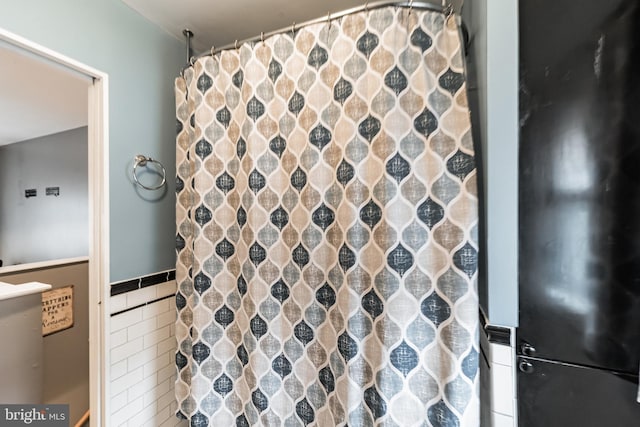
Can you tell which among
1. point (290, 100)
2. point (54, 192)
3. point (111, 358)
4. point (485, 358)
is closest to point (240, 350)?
point (111, 358)

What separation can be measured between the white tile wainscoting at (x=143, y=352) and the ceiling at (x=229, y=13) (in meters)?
1.30

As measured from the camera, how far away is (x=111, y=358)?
1203mm

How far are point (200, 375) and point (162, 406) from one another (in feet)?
1.40

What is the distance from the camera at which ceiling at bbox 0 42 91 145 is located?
128 cm

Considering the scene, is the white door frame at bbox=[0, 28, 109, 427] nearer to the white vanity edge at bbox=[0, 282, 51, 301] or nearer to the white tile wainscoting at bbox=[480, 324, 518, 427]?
the white vanity edge at bbox=[0, 282, 51, 301]

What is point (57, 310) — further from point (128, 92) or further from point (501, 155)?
point (501, 155)

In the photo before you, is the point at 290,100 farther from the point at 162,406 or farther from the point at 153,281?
the point at 162,406

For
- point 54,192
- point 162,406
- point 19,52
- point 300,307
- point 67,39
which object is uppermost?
point 67,39

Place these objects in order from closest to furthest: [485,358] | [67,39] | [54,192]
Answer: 1. [485,358]
2. [67,39]
3. [54,192]

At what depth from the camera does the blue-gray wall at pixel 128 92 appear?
104cm

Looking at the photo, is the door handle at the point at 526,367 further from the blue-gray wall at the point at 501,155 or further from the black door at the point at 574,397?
the blue-gray wall at the point at 501,155

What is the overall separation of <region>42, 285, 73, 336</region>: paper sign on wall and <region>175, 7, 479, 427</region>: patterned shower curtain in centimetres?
132

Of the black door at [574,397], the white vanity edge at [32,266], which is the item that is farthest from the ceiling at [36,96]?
the black door at [574,397]

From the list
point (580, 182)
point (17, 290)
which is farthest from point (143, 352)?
point (580, 182)
